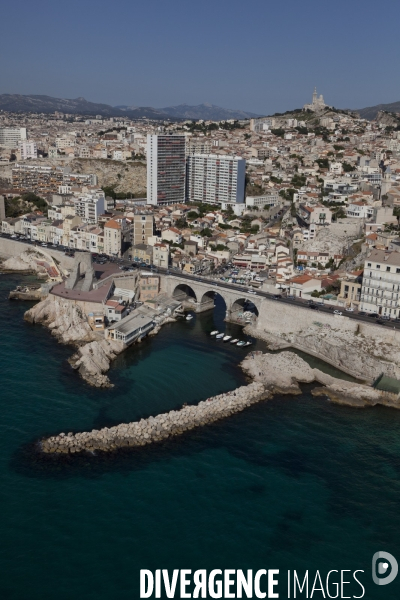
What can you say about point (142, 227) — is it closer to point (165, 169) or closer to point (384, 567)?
point (165, 169)

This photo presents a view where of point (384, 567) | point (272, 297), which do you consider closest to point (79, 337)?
point (272, 297)

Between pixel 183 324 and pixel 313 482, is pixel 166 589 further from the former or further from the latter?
pixel 183 324

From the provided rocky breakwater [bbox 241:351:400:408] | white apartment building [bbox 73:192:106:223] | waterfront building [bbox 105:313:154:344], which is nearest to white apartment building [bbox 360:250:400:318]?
rocky breakwater [bbox 241:351:400:408]

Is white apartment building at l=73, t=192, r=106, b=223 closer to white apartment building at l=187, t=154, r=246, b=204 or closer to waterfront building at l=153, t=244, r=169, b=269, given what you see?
waterfront building at l=153, t=244, r=169, b=269

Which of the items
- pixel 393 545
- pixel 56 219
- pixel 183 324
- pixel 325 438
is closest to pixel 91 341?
pixel 183 324

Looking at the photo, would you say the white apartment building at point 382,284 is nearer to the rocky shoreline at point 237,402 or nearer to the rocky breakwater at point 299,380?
the rocky breakwater at point 299,380

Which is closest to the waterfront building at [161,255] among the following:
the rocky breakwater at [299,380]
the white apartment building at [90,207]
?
the white apartment building at [90,207]
